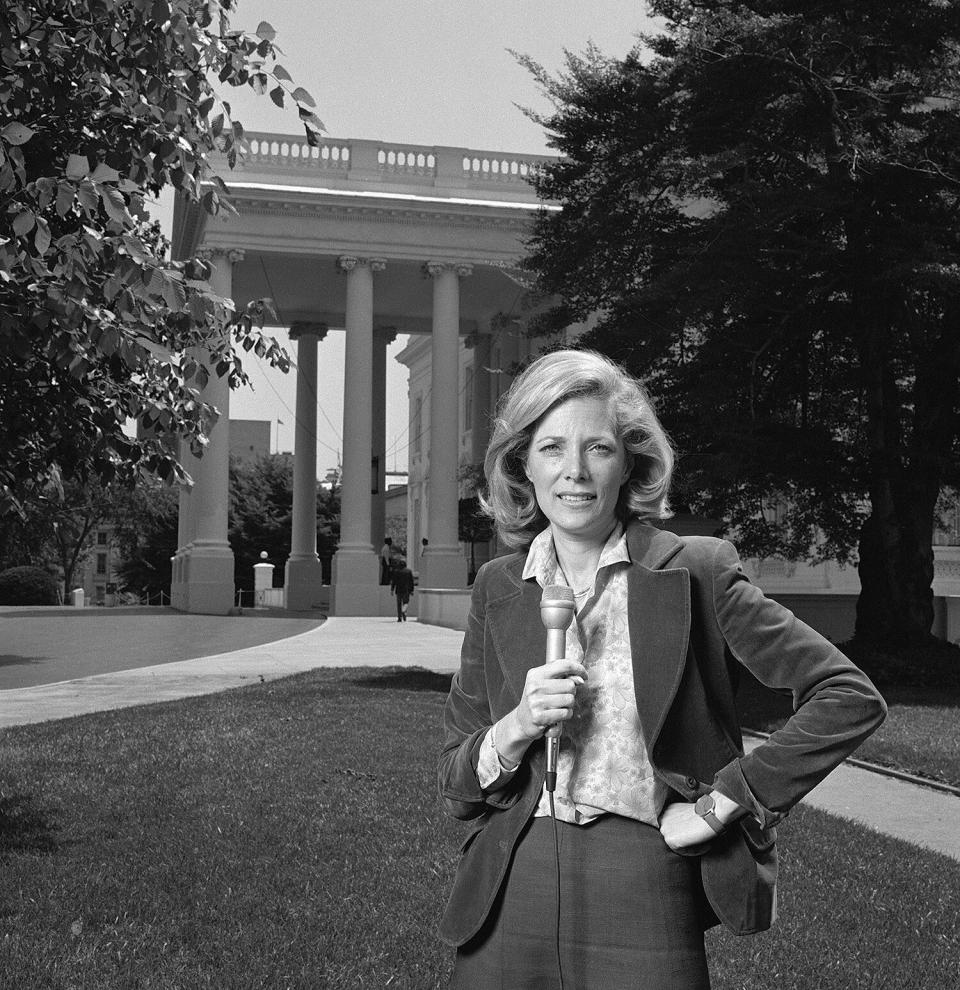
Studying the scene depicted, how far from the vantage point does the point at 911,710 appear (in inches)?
489

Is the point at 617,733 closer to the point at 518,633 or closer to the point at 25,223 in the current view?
the point at 518,633

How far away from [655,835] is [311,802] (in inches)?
228

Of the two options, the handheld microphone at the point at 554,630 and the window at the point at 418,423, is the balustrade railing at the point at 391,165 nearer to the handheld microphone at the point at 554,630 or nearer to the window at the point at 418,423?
the window at the point at 418,423

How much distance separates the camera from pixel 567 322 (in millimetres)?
16891

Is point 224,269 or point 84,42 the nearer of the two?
point 84,42

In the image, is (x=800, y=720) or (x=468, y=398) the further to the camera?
(x=468, y=398)

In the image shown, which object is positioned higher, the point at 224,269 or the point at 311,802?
the point at 224,269

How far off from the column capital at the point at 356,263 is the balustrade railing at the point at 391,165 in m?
2.79

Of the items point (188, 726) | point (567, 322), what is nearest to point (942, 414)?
point (567, 322)

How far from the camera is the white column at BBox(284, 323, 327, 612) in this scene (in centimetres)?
4294

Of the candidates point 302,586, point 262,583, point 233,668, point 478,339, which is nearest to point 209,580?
point 302,586

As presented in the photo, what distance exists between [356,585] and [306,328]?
13.6 m

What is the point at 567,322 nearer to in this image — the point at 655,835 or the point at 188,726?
the point at 188,726

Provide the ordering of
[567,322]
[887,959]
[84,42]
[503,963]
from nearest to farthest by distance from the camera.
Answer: [503,963], [887,959], [84,42], [567,322]
